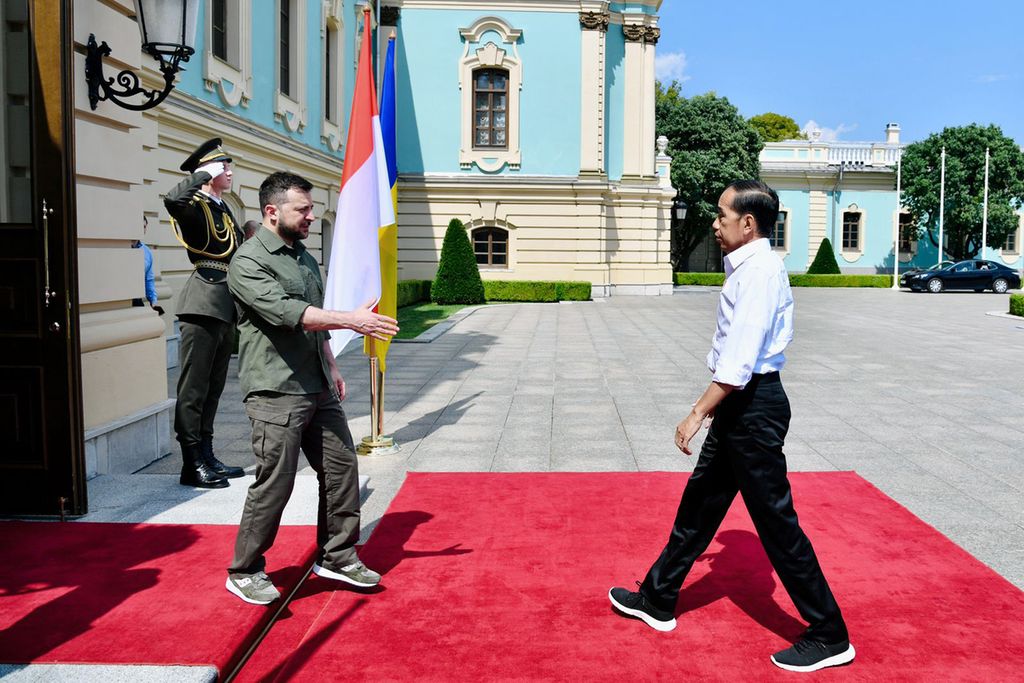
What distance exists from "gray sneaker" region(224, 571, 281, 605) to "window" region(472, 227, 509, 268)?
27.3m

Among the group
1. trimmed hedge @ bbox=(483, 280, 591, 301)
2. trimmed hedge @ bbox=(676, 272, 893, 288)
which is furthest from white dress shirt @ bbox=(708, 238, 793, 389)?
trimmed hedge @ bbox=(676, 272, 893, 288)

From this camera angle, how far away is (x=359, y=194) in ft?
18.3

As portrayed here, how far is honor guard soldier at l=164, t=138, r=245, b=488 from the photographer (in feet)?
19.0

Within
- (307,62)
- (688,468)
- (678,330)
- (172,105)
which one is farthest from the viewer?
(307,62)

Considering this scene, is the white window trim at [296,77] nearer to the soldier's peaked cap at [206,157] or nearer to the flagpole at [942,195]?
the soldier's peaked cap at [206,157]

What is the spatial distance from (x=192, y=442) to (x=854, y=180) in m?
48.6

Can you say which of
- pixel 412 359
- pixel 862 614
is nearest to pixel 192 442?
pixel 862 614

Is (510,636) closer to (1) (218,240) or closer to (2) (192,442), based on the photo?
(2) (192,442)

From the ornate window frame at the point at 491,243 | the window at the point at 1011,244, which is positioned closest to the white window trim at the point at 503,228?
the ornate window frame at the point at 491,243

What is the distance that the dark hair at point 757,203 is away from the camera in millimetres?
3605

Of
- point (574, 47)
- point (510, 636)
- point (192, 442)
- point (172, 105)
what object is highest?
point (574, 47)

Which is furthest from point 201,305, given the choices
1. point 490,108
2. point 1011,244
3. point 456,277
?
point 1011,244

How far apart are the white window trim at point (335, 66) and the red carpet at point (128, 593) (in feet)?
60.5

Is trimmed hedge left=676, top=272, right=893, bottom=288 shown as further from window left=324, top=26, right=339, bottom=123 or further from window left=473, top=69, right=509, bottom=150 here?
window left=324, top=26, right=339, bottom=123
